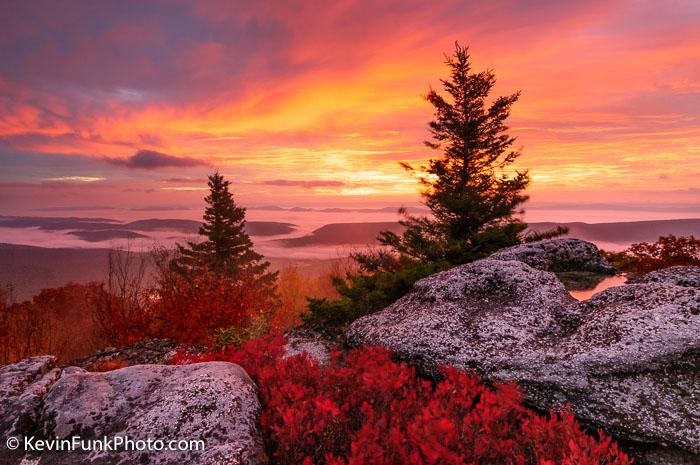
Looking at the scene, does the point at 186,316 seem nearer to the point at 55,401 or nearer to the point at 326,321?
the point at 326,321

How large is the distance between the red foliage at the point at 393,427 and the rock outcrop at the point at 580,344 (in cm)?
99

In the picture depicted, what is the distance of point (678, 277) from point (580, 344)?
4.09m

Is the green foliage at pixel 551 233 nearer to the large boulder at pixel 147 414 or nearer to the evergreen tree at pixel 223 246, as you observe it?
the large boulder at pixel 147 414

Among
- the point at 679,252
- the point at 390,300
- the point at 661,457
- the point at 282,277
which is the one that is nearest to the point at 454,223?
the point at 679,252

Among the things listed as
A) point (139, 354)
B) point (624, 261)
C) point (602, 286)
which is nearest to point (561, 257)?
point (602, 286)

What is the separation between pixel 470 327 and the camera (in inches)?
255

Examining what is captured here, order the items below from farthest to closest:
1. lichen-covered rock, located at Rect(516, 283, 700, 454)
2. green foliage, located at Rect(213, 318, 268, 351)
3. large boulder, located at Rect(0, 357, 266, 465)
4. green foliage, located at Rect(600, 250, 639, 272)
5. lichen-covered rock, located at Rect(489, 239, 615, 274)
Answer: green foliage, located at Rect(600, 250, 639, 272)
green foliage, located at Rect(213, 318, 268, 351)
lichen-covered rock, located at Rect(489, 239, 615, 274)
lichen-covered rock, located at Rect(516, 283, 700, 454)
large boulder, located at Rect(0, 357, 266, 465)

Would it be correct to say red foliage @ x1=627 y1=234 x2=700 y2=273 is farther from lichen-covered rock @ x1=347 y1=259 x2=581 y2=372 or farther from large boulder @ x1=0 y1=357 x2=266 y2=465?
large boulder @ x1=0 y1=357 x2=266 y2=465

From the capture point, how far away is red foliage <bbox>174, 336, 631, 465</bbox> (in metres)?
3.41

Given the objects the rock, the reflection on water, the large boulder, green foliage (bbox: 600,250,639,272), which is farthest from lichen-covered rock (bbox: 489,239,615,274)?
the rock

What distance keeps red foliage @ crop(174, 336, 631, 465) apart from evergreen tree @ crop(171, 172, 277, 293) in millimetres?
32033

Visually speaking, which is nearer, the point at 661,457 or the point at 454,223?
the point at 661,457

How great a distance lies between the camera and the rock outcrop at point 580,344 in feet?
15.9

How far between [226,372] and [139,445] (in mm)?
1148
